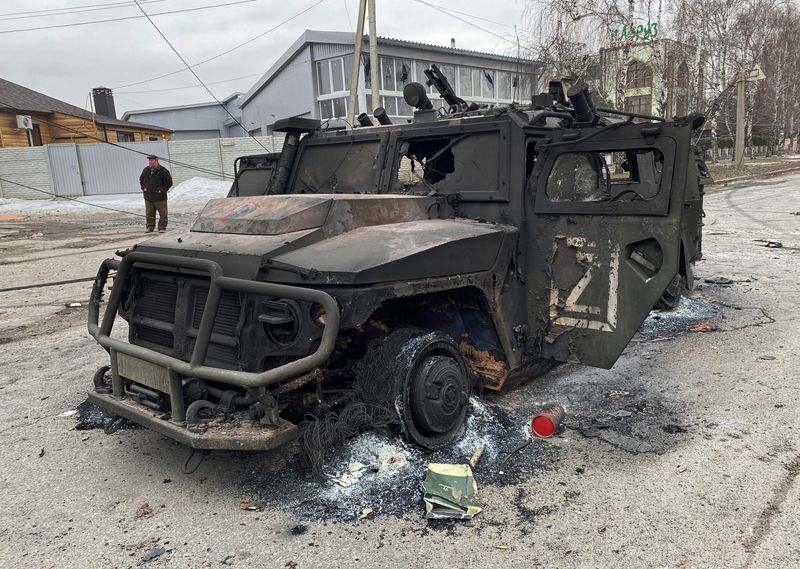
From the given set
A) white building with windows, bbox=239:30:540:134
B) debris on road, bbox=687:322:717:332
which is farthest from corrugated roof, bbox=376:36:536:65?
debris on road, bbox=687:322:717:332

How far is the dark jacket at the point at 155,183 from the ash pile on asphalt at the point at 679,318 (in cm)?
1102

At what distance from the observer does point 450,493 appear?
2916mm

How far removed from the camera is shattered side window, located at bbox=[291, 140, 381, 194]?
4.42 metres

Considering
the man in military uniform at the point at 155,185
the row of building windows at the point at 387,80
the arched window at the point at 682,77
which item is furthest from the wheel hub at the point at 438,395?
the arched window at the point at 682,77

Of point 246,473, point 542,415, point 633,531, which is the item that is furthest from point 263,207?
point 633,531

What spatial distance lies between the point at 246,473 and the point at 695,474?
94.0 inches

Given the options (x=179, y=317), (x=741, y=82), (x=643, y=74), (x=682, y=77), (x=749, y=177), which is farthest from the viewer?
(x=749, y=177)

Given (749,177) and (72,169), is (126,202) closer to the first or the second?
(72,169)

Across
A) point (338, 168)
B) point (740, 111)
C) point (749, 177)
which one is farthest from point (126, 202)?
point (740, 111)

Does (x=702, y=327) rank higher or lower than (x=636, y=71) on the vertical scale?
lower

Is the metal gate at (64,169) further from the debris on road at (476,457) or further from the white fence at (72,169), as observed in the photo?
the debris on road at (476,457)

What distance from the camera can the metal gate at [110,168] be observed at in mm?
22719

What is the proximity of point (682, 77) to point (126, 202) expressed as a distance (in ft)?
68.5

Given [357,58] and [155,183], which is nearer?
[155,183]
